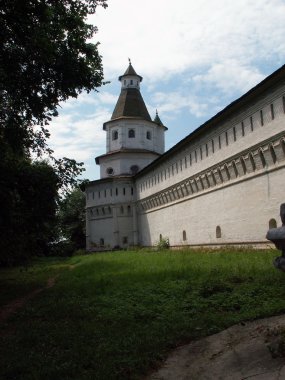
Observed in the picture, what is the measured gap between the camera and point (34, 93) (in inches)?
428

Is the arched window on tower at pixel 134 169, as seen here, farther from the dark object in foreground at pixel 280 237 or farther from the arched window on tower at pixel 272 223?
the dark object in foreground at pixel 280 237

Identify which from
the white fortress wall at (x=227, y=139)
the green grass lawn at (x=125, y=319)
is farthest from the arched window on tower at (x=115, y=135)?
the green grass lawn at (x=125, y=319)

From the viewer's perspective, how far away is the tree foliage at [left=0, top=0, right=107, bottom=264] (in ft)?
30.8

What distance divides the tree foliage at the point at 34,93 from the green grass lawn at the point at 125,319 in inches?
93.6

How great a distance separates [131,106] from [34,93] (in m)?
36.3

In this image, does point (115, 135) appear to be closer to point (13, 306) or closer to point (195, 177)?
point (195, 177)

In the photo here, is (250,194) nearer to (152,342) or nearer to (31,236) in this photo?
(31,236)

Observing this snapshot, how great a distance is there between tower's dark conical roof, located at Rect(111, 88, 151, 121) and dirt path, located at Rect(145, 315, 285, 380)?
4064cm

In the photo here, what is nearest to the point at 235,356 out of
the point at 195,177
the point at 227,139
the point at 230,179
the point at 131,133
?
the point at 230,179

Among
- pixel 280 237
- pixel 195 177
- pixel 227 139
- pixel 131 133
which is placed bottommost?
pixel 280 237

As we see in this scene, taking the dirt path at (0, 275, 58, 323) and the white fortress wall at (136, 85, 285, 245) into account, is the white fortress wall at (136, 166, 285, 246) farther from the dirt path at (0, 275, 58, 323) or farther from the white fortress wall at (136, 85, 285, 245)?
the dirt path at (0, 275, 58, 323)

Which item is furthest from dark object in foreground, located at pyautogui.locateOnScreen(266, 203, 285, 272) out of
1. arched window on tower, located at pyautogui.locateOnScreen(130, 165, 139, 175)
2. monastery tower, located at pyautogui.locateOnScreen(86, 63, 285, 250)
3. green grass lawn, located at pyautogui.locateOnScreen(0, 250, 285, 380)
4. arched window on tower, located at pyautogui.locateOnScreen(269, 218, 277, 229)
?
arched window on tower, located at pyautogui.locateOnScreen(130, 165, 139, 175)

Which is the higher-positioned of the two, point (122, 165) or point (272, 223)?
point (122, 165)

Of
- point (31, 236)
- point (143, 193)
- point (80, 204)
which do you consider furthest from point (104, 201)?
point (31, 236)
